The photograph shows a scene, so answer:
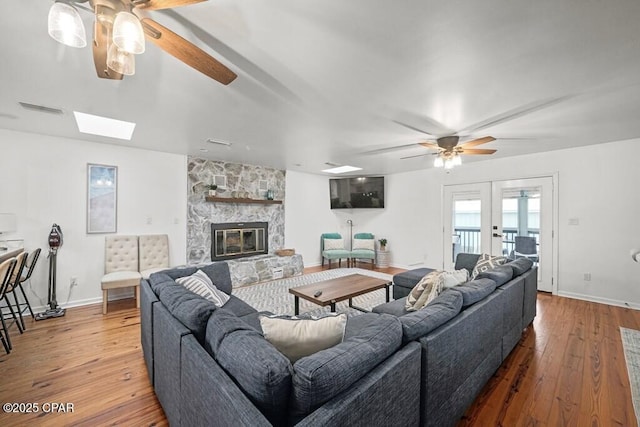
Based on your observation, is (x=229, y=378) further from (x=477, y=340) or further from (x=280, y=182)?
(x=280, y=182)

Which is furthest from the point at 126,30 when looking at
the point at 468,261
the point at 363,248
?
the point at 363,248

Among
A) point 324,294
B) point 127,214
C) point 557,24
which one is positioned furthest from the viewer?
point 127,214

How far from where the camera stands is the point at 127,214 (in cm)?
416

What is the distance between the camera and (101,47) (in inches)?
54.2

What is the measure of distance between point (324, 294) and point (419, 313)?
1.62 metres

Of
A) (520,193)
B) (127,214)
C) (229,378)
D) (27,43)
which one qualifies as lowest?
(229,378)

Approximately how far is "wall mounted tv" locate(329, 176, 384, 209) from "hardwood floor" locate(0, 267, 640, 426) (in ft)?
13.6

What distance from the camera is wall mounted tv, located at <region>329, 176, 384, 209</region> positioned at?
6.74 metres

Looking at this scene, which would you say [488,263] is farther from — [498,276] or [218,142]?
[218,142]

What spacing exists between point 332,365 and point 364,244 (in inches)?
232

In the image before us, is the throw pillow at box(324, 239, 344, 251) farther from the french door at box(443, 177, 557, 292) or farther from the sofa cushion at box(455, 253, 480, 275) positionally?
the sofa cushion at box(455, 253, 480, 275)

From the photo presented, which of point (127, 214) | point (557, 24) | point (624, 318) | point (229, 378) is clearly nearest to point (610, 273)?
point (624, 318)

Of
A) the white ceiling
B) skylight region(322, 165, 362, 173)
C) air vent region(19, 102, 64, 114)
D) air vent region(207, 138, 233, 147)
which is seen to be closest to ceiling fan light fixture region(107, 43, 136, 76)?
the white ceiling

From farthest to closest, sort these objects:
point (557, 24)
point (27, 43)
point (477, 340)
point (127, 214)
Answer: point (127, 214) < point (477, 340) < point (27, 43) < point (557, 24)
